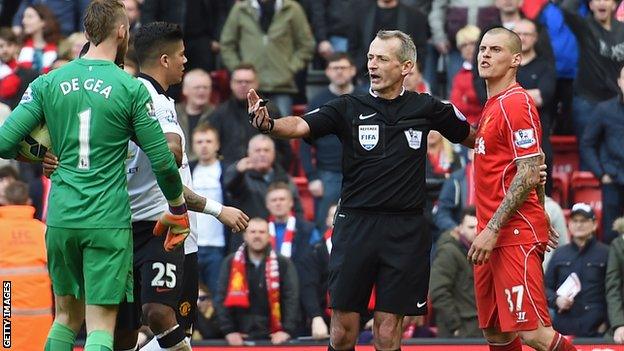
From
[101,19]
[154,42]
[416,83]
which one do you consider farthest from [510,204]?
[416,83]

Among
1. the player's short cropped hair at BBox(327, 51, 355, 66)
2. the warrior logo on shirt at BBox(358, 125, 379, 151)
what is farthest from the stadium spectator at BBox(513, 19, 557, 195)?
the warrior logo on shirt at BBox(358, 125, 379, 151)

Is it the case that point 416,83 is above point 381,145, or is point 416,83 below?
above

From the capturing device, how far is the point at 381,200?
941cm

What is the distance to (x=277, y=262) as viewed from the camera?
533 inches

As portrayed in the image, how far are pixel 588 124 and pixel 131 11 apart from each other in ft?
16.5

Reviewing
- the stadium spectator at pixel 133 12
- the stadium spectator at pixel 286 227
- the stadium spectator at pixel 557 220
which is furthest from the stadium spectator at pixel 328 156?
the stadium spectator at pixel 133 12

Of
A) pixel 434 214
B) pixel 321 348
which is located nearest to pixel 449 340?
pixel 321 348

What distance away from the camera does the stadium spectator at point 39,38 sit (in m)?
16.2

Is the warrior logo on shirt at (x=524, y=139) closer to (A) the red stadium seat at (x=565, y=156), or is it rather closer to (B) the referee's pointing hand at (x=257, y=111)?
(B) the referee's pointing hand at (x=257, y=111)

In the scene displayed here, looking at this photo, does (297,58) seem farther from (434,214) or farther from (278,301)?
(278,301)

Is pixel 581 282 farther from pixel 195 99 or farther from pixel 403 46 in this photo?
pixel 403 46

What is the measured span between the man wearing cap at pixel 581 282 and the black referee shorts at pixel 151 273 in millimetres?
4975

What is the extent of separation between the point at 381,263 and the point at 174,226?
4.59 ft

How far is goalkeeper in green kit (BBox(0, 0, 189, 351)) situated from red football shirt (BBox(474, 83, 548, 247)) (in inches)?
80.1
